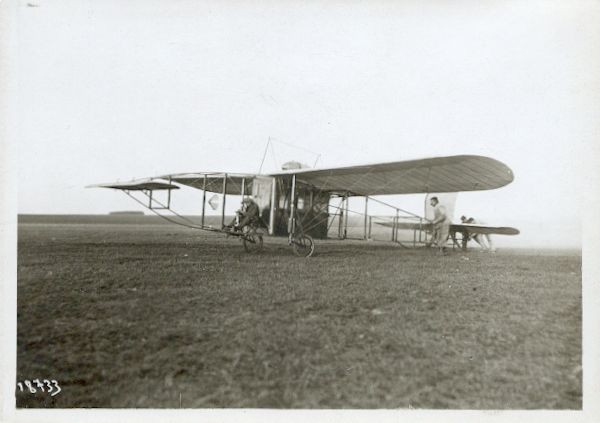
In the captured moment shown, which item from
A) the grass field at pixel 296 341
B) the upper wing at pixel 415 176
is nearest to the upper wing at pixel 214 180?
the upper wing at pixel 415 176

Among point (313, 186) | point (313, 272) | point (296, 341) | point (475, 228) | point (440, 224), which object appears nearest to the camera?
point (296, 341)

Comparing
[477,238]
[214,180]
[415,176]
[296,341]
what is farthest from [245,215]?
[477,238]

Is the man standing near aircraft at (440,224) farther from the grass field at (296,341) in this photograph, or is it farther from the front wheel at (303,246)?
the grass field at (296,341)

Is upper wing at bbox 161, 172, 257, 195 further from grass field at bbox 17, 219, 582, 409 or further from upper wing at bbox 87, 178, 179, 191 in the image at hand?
grass field at bbox 17, 219, 582, 409

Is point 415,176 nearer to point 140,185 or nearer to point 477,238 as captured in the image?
point 140,185

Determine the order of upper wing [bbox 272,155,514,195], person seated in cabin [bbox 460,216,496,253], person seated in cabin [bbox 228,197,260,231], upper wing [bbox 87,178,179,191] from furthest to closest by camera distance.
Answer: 1. person seated in cabin [bbox 460,216,496,253]
2. person seated in cabin [bbox 228,197,260,231]
3. upper wing [bbox 87,178,179,191]
4. upper wing [bbox 272,155,514,195]

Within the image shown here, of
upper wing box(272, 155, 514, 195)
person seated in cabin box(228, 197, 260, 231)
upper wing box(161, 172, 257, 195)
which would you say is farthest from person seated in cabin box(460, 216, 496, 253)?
upper wing box(161, 172, 257, 195)
